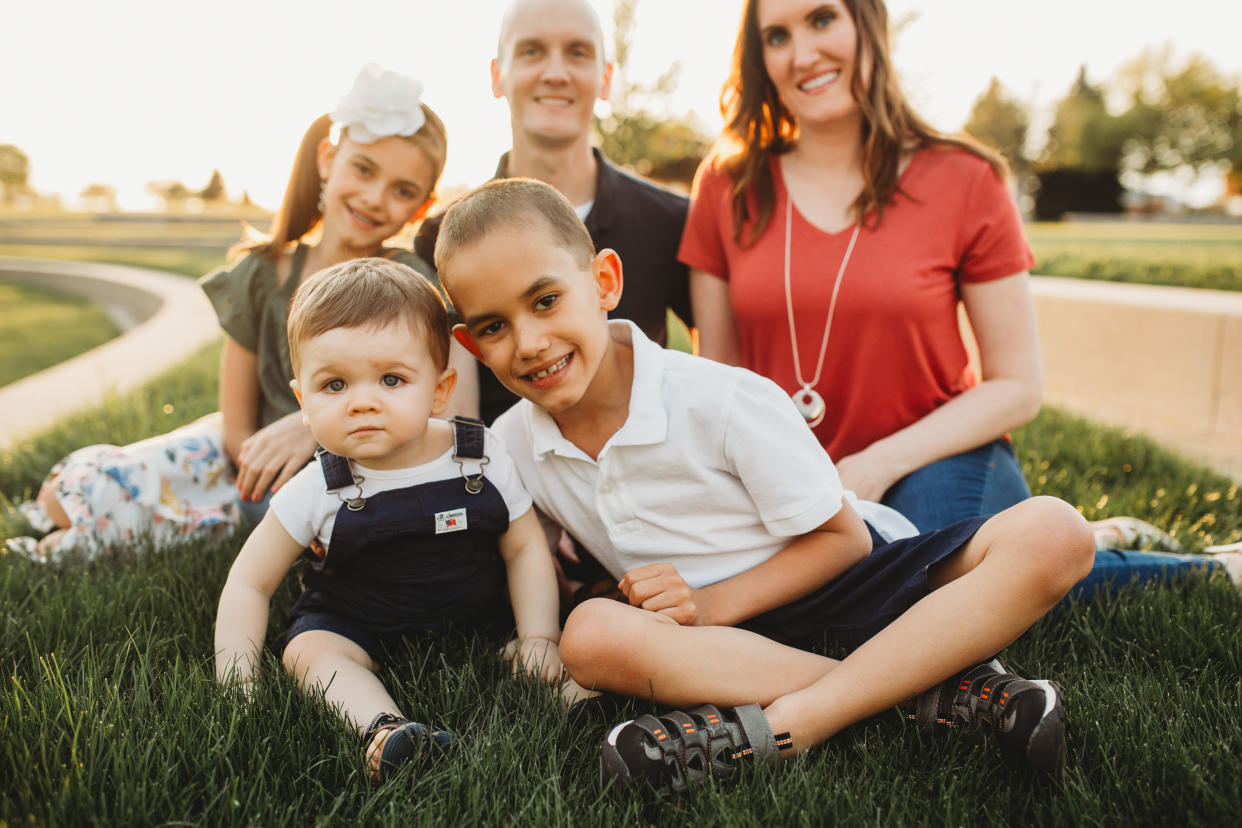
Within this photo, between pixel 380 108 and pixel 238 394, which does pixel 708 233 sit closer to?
pixel 380 108

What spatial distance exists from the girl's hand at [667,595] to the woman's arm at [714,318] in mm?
1288

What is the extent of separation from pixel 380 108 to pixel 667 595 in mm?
1882

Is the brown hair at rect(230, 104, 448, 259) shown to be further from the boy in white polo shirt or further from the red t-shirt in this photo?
the red t-shirt

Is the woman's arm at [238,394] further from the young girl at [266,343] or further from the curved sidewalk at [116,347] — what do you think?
the curved sidewalk at [116,347]

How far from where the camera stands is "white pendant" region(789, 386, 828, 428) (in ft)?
9.13

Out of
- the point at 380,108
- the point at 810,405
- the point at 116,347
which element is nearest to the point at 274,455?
the point at 380,108

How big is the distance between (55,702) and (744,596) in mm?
1401

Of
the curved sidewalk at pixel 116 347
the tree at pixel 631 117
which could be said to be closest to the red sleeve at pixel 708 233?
the curved sidewalk at pixel 116 347

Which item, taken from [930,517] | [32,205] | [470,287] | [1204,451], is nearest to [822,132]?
[930,517]

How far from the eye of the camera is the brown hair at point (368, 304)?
6.53 feet

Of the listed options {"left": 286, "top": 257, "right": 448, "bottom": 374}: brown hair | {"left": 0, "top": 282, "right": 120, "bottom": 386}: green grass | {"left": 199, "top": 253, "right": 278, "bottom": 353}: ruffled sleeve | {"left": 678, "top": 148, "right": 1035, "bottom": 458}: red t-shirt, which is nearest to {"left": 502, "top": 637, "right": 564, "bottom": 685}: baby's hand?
{"left": 286, "top": 257, "right": 448, "bottom": 374}: brown hair

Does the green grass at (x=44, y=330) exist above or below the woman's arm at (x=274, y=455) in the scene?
below

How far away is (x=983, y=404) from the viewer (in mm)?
2684

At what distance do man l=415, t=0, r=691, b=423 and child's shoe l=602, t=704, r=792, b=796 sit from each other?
1668 millimetres
